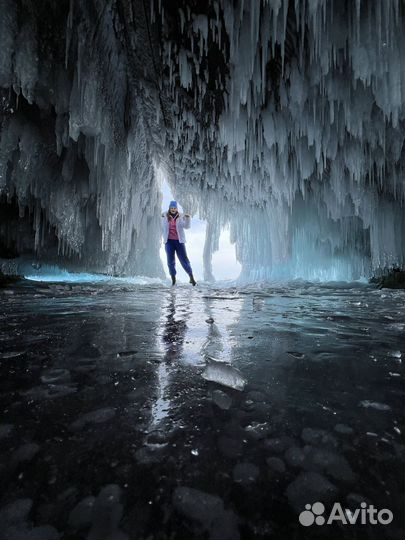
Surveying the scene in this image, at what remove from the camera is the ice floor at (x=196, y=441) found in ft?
1.79

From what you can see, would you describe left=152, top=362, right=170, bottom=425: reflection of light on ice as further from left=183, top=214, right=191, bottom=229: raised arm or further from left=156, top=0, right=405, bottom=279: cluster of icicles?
left=183, top=214, right=191, bottom=229: raised arm

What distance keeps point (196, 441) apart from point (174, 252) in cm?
707

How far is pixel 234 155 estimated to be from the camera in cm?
731

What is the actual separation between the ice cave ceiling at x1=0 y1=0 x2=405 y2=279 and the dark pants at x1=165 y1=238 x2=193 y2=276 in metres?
2.15

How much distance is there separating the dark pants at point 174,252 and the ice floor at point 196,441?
6.10 meters

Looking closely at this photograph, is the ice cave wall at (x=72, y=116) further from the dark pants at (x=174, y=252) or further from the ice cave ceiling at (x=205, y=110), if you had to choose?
the dark pants at (x=174, y=252)

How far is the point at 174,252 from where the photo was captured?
7730 millimetres

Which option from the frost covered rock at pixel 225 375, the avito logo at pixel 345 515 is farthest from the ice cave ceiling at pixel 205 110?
the avito logo at pixel 345 515

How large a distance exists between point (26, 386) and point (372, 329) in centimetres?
213

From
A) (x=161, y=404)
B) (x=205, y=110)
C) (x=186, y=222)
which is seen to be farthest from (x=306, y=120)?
(x=161, y=404)

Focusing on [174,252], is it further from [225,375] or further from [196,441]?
[196,441]

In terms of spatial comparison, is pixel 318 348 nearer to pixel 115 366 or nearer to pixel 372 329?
pixel 372 329

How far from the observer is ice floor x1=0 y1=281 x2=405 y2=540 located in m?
0.54

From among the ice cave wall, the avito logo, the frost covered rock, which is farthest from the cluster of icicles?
the avito logo
